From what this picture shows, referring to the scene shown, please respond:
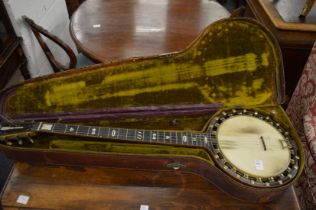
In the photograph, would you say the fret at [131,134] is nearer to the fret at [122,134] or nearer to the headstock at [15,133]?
the fret at [122,134]

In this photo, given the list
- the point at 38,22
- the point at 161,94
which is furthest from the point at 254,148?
the point at 38,22

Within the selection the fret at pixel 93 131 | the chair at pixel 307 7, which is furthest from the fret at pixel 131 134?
the chair at pixel 307 7

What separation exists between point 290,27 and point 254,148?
79 cm

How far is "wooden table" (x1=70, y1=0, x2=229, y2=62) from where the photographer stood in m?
1.42

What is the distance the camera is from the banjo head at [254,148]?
0.89 meters

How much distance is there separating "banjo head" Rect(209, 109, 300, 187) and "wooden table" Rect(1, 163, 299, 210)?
109 mm

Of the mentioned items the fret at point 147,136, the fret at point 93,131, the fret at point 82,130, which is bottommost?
the fret at point 147,136

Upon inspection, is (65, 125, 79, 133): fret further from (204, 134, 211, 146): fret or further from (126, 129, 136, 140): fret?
(204, 134, 211, 146): fret

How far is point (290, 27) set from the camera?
139 centimetres

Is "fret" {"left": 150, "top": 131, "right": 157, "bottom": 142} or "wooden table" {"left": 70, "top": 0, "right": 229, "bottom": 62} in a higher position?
"wooden table" {"left": 70, "top": 0, "right": 229, "bottom": 62}

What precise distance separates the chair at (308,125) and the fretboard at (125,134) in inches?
21.7

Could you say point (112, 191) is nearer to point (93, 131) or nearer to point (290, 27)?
point (93, 131)

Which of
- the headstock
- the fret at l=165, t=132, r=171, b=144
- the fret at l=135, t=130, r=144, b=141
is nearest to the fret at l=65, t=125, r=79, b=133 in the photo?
the headstock

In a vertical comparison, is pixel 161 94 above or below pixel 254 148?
above
